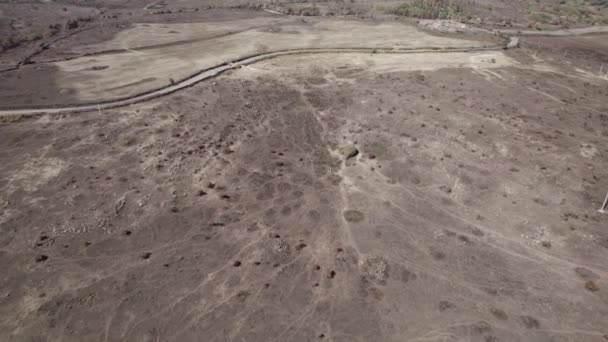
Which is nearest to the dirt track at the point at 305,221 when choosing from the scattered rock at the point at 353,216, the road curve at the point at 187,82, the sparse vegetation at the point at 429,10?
the scattered rock at the point at 353,216

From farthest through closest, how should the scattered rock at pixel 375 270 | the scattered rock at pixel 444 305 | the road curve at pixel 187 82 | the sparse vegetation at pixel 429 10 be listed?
the sparse vegetation at pixel 429 10 → the road curve at pixel 187 82 → the scattered rock at pixel 375 270 → the scattered rock at pixel 444 305

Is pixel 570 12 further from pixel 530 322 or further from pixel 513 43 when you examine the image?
pixel 530 322

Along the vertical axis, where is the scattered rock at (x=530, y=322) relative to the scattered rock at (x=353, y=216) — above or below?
below

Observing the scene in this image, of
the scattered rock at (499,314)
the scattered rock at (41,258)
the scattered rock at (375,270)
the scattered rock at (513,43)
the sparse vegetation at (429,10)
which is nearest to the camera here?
the scattered rock at (499,314)

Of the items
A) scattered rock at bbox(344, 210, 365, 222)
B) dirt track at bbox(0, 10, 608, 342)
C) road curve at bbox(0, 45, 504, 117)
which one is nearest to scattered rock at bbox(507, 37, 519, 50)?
road curve at bbox(0, 45, 504, 117)

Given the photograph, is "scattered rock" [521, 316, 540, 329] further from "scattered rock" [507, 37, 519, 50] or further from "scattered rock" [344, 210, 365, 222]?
"scattered rock" [507, 37, 519, 50]

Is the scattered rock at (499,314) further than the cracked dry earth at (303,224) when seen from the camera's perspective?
Yes

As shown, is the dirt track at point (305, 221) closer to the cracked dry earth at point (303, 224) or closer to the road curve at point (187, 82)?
the cracked dry earth at point (303, 224)
